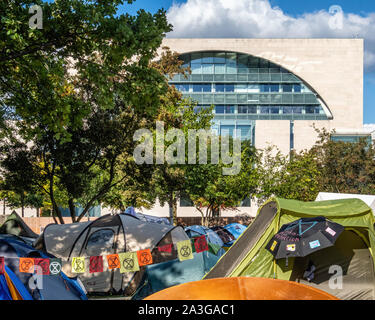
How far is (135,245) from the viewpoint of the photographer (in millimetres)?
10711

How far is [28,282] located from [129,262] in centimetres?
223

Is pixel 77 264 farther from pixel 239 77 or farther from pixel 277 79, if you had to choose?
pixel 277 79

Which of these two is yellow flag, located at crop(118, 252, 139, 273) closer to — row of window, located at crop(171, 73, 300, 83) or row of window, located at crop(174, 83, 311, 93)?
row of window, located at crop(174, 83, 311, 93)

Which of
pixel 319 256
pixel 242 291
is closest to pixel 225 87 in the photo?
pixel 319 256

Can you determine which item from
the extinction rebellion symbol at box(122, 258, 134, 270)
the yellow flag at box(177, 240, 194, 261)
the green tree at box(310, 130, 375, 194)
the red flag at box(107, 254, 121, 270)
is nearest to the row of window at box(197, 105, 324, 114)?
the green tree at box(310, 130, 375, 194)

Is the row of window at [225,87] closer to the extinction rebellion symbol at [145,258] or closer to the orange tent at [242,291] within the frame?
the extinction rebellion symbol at [145,258]

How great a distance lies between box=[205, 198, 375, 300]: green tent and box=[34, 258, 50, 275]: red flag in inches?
120

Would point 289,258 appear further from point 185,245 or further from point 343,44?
point 343,44

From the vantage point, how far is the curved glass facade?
58.5 meters

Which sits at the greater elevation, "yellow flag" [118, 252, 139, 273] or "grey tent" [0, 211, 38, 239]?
"yellow flag" [118, 252, 139, 273]

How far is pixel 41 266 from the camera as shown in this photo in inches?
265

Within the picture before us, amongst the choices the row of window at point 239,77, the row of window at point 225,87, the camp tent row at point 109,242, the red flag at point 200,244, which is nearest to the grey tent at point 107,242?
the camp tent row at point 109,242

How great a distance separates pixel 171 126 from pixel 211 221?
1968cm

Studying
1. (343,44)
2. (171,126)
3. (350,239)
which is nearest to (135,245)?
(350,239)
